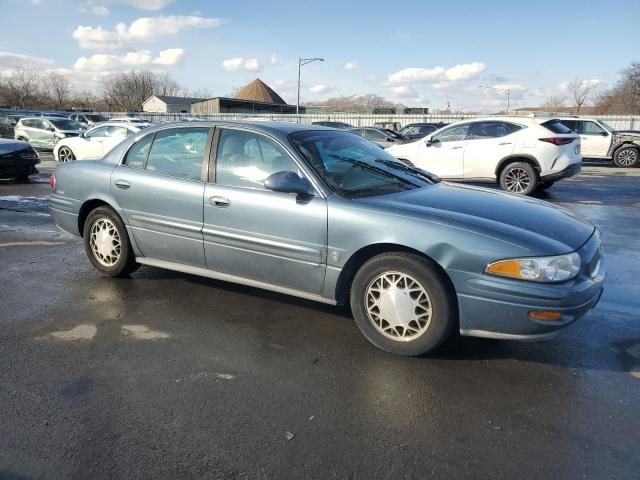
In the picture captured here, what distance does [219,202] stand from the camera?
4.13m

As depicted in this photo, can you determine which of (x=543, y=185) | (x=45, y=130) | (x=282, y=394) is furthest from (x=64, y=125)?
(x=282, y=394)

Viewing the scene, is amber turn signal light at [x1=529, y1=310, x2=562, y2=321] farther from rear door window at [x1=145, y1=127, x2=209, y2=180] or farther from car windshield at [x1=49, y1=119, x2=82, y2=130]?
car windshield at [x1=49, y1=119, x2=82, y2=130]

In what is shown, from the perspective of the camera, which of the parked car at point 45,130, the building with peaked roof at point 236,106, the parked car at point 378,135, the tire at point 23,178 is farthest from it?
the building with peaked roof at point 236,106

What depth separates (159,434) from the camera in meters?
2.64

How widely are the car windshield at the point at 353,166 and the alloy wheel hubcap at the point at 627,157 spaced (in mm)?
16110

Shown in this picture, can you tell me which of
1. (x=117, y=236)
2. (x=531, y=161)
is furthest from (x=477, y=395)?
(x=531, y=161)

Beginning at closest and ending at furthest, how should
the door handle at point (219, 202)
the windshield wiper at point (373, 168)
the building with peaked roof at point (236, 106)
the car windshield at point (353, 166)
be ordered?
the car windshield at point (353, 166), the door handle at point (219, 202), the windshield wiper at point (373, 168), the building with peaked roof at point (236, 106)

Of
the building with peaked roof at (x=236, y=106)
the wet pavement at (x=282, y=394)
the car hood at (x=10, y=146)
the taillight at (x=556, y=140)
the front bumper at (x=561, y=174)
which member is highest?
the building with peaked roof at (x=236, y=106)

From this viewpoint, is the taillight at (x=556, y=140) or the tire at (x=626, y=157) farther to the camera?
the tire at (x=626, y=157)

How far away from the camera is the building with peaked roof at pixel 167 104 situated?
242ft

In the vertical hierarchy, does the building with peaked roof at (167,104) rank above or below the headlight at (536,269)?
above

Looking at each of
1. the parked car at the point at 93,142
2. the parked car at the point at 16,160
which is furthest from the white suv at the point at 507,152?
the parked car at the point at 93,142

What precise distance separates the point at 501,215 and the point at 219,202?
2137 millimetres

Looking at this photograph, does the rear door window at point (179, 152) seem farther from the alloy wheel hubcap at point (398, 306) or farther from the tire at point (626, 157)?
the tire at point (626, 157)
